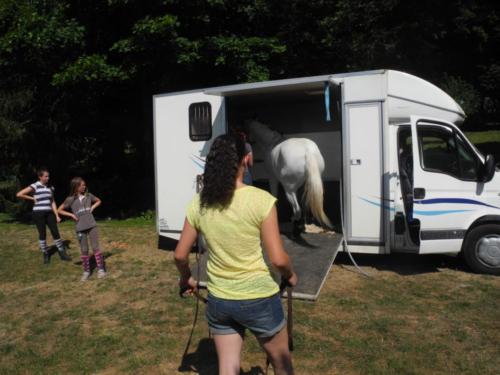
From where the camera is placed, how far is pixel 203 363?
4172mm

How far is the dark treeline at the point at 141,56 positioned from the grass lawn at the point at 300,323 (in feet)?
18.5

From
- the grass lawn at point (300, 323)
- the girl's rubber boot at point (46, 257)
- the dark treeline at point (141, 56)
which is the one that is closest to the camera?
the grass lawn at point (300, 323)

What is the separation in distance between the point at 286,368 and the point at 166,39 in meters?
9.30

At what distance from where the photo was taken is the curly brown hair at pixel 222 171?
255 cm

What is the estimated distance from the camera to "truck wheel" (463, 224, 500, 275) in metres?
6.40

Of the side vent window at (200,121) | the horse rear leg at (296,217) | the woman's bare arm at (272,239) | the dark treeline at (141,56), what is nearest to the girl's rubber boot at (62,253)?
the side vent window at (200,121)

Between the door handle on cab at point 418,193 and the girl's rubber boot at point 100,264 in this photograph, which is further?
the girl's rubber boot at point 100,264

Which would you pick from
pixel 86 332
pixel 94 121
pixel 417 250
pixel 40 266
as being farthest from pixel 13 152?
pixel 417 250

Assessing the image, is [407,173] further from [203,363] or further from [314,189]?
[203,363]

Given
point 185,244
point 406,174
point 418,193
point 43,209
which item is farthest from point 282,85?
point 43,209

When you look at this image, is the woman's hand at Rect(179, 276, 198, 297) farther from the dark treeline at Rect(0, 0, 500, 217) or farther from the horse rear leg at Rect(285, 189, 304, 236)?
the dark treeline at Rect(0, 0, 500, 217)

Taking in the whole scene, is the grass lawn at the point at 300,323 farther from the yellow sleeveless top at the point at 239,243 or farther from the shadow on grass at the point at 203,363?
the yellow sleeveless top at the point at 239,243

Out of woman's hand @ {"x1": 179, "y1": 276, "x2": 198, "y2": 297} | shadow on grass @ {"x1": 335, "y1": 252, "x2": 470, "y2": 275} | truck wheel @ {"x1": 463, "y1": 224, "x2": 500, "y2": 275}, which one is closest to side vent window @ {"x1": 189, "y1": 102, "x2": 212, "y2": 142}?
shadow on grass @ {"x1": 335, "y1": 252, "x2": 470, "y2": 275}

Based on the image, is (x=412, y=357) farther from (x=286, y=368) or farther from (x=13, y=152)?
(x=13, y=152)
